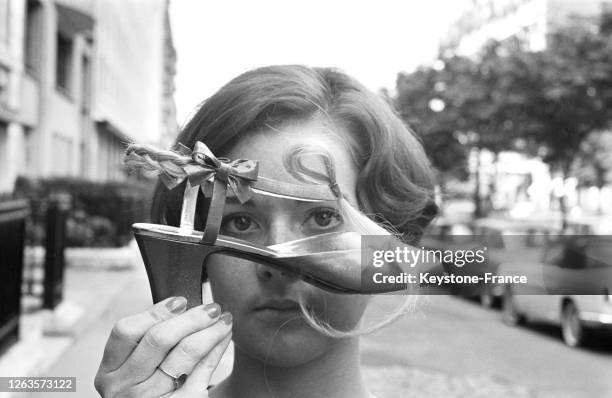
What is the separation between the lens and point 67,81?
50.1 feet

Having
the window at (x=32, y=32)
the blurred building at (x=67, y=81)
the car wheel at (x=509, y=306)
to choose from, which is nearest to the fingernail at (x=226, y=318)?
the car wheel at (x=509, y=306)

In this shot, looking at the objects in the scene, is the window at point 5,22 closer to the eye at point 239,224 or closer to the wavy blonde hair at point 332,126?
the wavy blonde hair at point 332,126

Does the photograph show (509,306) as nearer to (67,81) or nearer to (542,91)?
(542,91)

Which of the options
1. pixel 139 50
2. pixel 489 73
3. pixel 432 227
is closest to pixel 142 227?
pixel 432 227

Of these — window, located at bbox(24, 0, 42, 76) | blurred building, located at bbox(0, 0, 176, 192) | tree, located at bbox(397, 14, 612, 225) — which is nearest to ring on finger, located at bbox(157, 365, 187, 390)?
tree, located at bbox(397, 14, 612, 225)

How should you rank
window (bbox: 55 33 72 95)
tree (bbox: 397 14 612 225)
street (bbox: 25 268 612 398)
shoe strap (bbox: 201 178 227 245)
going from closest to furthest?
shoe strap (bbox: 201 178 227 245)
street (bbox: 25 268 612 398)
tree (bbox: 397 14 612 225)
window (bbox: 55 33 72 95)

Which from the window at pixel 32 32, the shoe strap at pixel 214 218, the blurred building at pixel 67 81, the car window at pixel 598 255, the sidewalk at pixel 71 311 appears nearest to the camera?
the shoe strap at pixel 214 218

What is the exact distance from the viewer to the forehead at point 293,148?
30.3 inches

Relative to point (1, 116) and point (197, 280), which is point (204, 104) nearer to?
point (197, 280)

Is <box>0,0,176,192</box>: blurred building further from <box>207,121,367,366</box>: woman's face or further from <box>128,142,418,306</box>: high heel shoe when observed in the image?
<box>128,142,418,306</box>: high heel shoe

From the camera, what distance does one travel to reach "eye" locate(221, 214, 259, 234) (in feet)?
2.44

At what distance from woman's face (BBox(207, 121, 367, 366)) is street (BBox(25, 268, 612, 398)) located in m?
0.08

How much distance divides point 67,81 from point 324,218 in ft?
51.6

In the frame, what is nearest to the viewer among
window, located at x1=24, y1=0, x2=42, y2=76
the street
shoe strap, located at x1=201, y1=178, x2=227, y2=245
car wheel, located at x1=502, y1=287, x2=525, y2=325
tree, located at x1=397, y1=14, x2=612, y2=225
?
shoe strap, located at x1=201, y1=178, x2=227, y2=245
